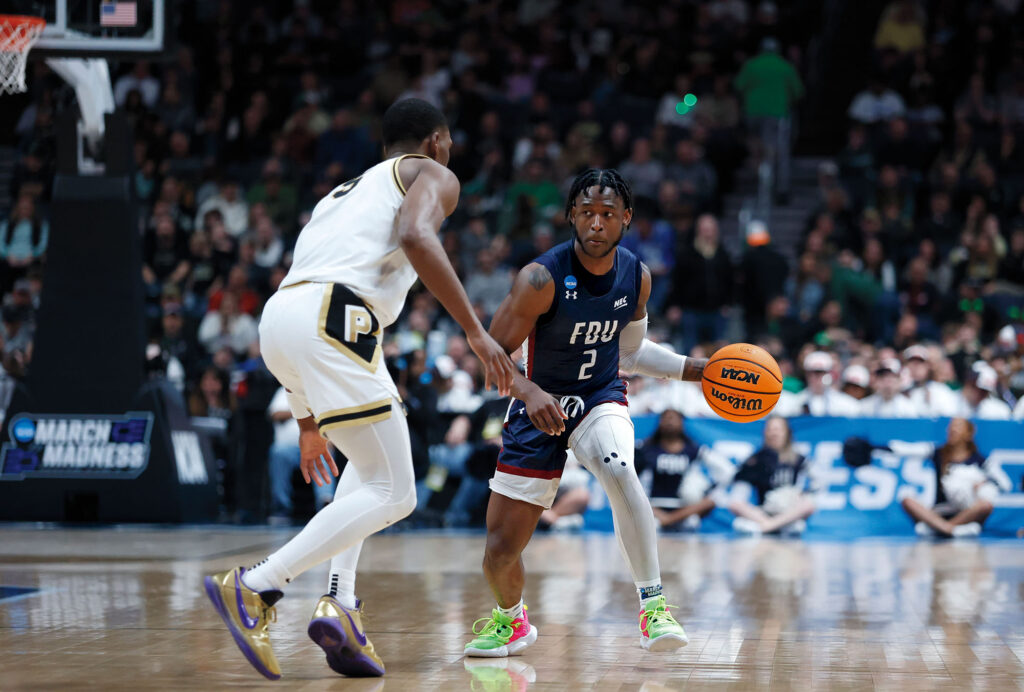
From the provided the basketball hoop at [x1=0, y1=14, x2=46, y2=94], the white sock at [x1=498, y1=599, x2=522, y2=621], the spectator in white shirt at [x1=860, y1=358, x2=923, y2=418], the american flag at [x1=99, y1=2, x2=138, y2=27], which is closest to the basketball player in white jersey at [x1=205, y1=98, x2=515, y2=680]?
the white sock at [x1=498, y1=599, x2=522, y2=621]

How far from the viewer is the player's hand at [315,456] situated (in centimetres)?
510

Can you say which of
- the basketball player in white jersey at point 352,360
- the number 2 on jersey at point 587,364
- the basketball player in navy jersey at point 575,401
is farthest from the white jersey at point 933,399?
the basketball player in white jersey at point 352,360

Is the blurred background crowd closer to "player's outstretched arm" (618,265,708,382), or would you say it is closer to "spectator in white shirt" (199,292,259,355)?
"spectator in white shirt" (199,292,259,355)

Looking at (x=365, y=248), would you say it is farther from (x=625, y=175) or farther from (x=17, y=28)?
(x=625, y=175)

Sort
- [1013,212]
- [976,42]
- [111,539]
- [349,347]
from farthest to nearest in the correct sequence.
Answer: [976,42] → [1013,212] → [111,539] → [349,347]

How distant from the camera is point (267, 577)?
4.62 m

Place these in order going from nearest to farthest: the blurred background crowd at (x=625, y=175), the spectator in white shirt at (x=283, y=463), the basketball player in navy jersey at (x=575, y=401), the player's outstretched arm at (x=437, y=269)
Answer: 1. the player's outstretched arm at (x=437, y=269)
2. the basketball player in navy jersey at (x=575, y=401)
3. the spectator in white shirt at (x=283, y=463)
4. the blurred background crowd at (x=625, y=175)

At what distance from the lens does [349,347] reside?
4578 mm

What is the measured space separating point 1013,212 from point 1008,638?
34.8ft

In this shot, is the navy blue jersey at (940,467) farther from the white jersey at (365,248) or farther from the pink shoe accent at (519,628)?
the white jersey at (365,248)

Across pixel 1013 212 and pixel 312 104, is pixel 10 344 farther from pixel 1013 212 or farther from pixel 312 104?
pixel 1013 212

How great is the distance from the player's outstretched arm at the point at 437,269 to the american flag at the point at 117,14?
20.9 ft

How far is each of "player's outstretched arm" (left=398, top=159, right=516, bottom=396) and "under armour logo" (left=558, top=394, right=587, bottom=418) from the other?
0.78 metres

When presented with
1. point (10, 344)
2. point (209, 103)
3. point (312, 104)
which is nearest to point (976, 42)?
point (312, 104)
